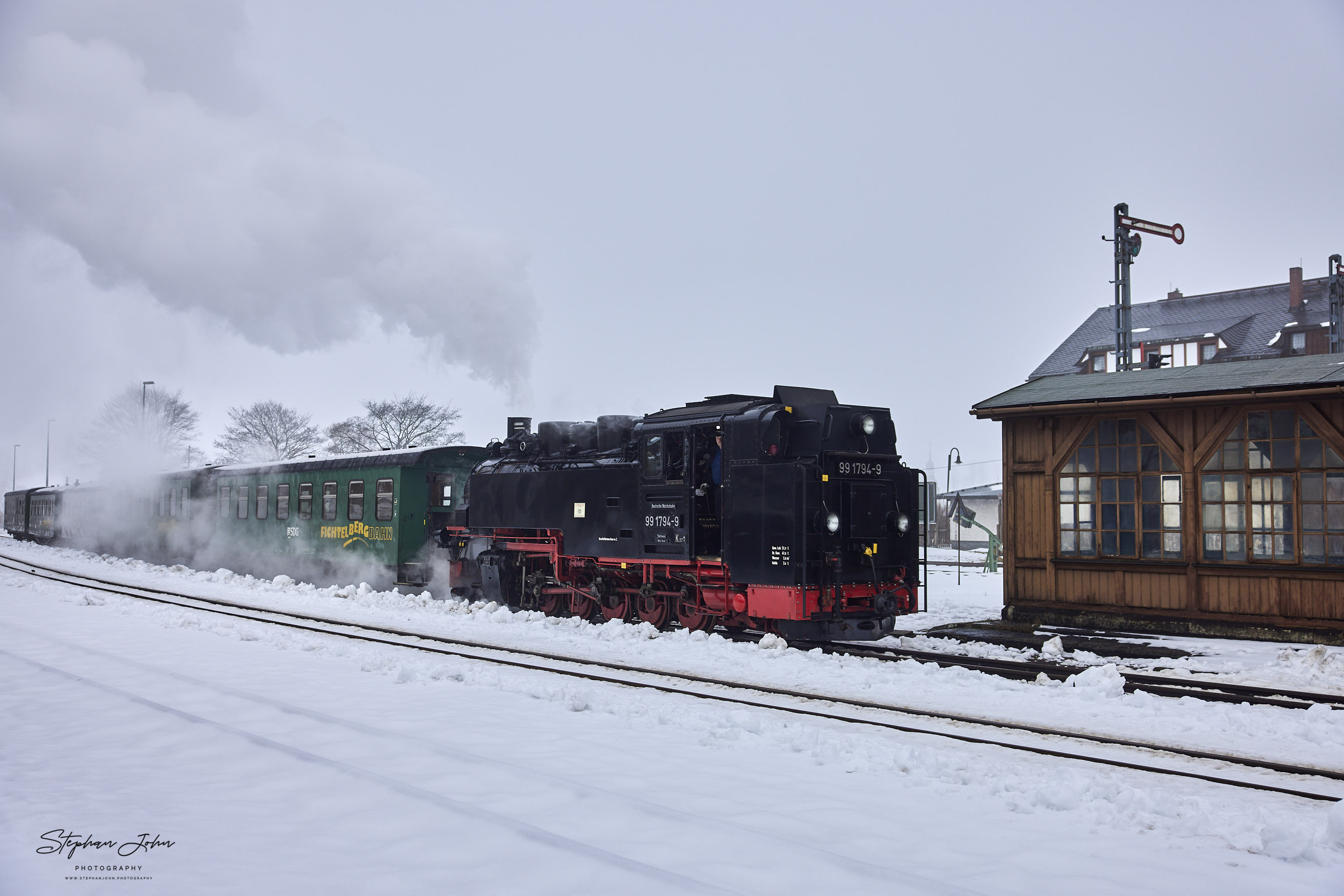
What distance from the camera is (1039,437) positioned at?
50.4 ft

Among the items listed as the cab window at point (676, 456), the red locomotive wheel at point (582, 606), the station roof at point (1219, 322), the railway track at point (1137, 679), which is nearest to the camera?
the railway track at point (1137, 679)

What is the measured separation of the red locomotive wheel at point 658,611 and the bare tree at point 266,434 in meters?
54.9

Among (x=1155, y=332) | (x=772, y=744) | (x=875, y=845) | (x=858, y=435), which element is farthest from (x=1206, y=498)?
(x=1155, y=332)

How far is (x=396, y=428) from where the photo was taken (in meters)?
59.6

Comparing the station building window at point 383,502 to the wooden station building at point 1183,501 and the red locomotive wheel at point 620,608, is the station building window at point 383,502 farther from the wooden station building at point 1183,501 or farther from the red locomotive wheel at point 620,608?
the wooden station building at point 1183,501

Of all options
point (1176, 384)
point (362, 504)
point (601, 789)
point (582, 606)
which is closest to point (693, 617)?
point (582, 606)

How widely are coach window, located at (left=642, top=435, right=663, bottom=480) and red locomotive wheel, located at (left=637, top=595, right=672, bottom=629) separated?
6.22 ft

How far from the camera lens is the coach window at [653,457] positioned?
44.3 ft

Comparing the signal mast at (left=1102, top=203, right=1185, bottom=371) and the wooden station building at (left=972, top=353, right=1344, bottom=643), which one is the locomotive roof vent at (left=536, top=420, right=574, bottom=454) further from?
the signal mast at (left=1102, top=203, right=1185, bottom=371)

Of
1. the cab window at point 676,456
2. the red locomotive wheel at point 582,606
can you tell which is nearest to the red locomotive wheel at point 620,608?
the red locomotive wheel at point 582,606

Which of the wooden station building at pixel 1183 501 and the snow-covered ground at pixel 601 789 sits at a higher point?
the wooden station building at pixel 1183 501

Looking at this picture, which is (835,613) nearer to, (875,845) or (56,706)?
(875,845)

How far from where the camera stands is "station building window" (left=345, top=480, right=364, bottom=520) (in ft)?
68.5

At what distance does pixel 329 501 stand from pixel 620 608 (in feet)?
34.0
